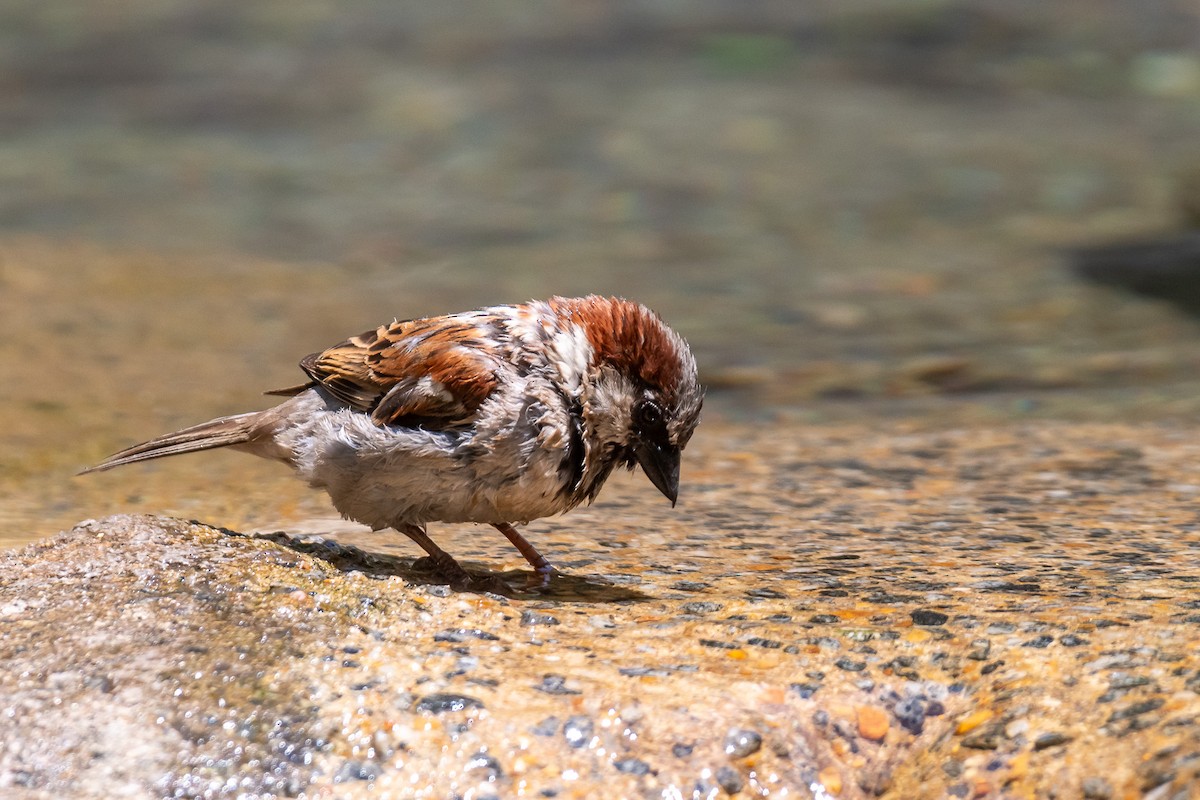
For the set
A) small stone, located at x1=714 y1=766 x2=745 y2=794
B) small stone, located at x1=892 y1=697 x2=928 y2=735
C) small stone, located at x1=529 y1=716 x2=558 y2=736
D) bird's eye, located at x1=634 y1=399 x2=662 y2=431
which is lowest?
small stone, located at x1=714 y1=766 x2=745 y2=794

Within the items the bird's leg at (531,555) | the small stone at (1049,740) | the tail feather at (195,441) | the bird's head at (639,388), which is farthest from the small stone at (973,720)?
the tail feather at (195,441)

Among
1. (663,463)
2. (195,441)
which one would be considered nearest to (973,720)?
(663,463)

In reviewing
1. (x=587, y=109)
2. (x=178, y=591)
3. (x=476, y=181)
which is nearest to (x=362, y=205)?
(x=476, y=181)

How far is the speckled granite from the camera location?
2688 millimetres

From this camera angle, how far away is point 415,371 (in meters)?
3.90

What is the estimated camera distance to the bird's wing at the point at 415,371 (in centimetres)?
371

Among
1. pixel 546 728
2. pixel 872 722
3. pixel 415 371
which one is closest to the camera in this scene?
pixel 546 728

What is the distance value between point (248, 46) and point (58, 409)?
896 cm

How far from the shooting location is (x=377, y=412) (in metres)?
3.88

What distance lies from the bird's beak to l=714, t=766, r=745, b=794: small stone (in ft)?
3.73

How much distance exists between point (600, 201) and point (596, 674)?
7897 millimetres

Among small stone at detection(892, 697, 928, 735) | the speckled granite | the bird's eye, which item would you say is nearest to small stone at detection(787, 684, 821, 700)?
the speckled granite

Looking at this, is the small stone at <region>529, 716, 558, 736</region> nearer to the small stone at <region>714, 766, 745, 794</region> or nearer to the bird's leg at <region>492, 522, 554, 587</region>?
the small stone at <region>714, 766, 745, 794</region>

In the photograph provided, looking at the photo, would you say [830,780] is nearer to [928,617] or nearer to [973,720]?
[973,720]
